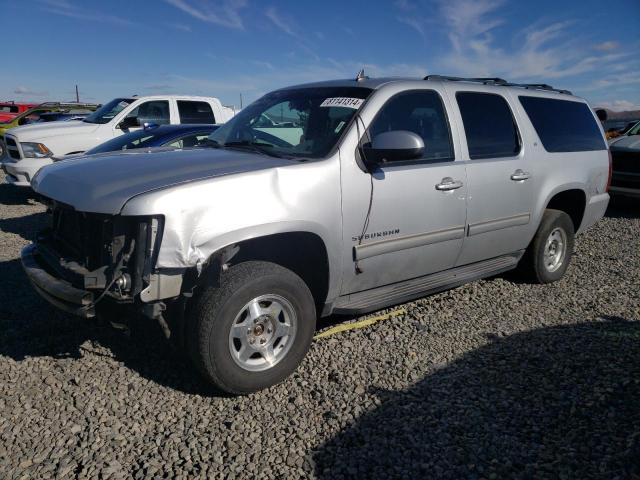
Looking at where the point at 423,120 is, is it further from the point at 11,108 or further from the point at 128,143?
the point at 11,108

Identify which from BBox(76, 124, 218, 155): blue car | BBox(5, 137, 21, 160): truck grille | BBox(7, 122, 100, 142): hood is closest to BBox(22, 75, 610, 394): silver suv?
BBox(76, 124, 218, 155): blue car

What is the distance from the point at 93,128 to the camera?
912 cm

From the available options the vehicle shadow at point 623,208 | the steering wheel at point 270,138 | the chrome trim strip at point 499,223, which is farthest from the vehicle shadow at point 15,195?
the vehicle shadow at point 623,208

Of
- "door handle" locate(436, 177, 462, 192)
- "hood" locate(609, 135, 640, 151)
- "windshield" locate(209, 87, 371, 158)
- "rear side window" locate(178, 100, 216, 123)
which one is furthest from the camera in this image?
"rear side window" locate(178, 100, 216, 123)

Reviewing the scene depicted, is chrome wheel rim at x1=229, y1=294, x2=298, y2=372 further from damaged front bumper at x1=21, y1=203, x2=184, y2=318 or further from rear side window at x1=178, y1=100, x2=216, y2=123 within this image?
rear side window at x1=178, y1=100, x2=216, y2=123

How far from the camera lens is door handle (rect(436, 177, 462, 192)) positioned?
147 inches

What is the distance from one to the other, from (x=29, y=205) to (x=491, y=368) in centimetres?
848

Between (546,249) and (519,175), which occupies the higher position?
(519,175)

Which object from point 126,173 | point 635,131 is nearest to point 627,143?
point 635,131

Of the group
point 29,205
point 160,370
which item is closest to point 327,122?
point 160,370

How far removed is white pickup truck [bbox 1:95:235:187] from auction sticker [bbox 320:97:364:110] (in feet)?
21.6

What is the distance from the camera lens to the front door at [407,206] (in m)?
3.34

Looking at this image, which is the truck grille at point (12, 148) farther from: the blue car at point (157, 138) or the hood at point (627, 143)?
the hood at point (627, 143)

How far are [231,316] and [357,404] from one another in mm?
927
